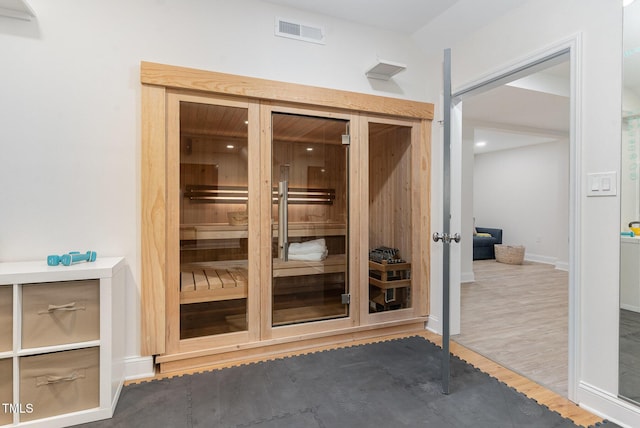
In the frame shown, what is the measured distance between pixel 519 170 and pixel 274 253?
7.29 metres

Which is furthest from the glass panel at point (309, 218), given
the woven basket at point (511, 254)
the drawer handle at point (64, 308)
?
the woven basket at point (511, 254)

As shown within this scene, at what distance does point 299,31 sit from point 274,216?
1.47m

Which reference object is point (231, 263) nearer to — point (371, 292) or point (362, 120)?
point (371, 292)

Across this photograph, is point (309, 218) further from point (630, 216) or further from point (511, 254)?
point (511, 254)

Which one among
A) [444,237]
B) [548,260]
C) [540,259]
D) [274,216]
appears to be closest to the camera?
[444,237]

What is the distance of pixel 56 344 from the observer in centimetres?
176

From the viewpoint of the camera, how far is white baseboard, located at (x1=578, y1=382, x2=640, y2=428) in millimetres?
1743

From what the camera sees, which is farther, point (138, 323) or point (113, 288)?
point (138, 323)

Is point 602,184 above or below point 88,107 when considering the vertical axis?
below

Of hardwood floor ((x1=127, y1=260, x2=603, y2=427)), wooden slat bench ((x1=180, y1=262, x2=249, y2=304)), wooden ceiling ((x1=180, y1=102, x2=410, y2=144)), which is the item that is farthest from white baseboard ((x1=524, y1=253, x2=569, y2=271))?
wooden slat bench ((x1=180, y1=262, x2=249, y2=304))

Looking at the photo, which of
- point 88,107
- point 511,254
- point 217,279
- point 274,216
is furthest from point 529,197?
point 88,107

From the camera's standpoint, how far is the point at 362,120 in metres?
2.87

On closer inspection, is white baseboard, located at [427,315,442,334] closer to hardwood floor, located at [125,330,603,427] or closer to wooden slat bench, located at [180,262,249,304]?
hardwood floor, located at [125,330,603,427]

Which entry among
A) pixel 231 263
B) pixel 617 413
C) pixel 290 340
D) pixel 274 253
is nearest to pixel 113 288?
pixel 231 263
